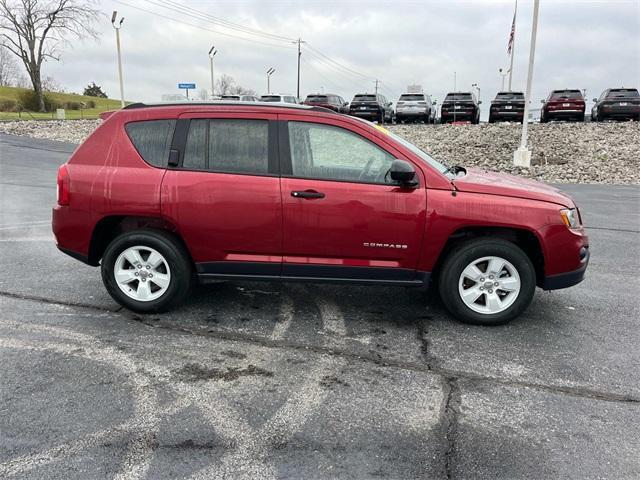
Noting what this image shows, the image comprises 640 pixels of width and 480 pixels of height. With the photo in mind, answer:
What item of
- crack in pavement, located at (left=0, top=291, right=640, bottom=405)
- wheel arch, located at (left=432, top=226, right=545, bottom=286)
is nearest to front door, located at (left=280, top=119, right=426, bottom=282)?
wheel arch, located at (left=432, top=226, right=545, bottom=286)

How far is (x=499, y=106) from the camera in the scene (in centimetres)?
2805

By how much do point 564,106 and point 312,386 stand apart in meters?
28.0

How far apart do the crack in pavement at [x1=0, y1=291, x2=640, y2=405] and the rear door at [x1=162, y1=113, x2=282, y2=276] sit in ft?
1.85

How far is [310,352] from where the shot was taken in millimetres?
4008

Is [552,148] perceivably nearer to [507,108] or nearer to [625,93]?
[507,108]

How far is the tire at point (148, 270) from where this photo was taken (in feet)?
15.1

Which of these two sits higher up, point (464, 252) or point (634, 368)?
point (464, 252)

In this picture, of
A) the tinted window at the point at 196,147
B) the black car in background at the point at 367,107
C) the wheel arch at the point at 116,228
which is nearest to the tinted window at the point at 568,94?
the black car in background at the point at 367,107

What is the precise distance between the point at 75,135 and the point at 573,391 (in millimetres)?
32568

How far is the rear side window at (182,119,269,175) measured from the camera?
4.52m

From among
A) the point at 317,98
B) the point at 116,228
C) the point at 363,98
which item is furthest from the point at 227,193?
the point at 317,98

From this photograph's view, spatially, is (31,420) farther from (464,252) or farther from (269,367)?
(464,252)

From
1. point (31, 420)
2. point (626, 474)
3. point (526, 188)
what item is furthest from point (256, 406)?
point (526, 188)

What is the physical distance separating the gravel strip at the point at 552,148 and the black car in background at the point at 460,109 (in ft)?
10.0
